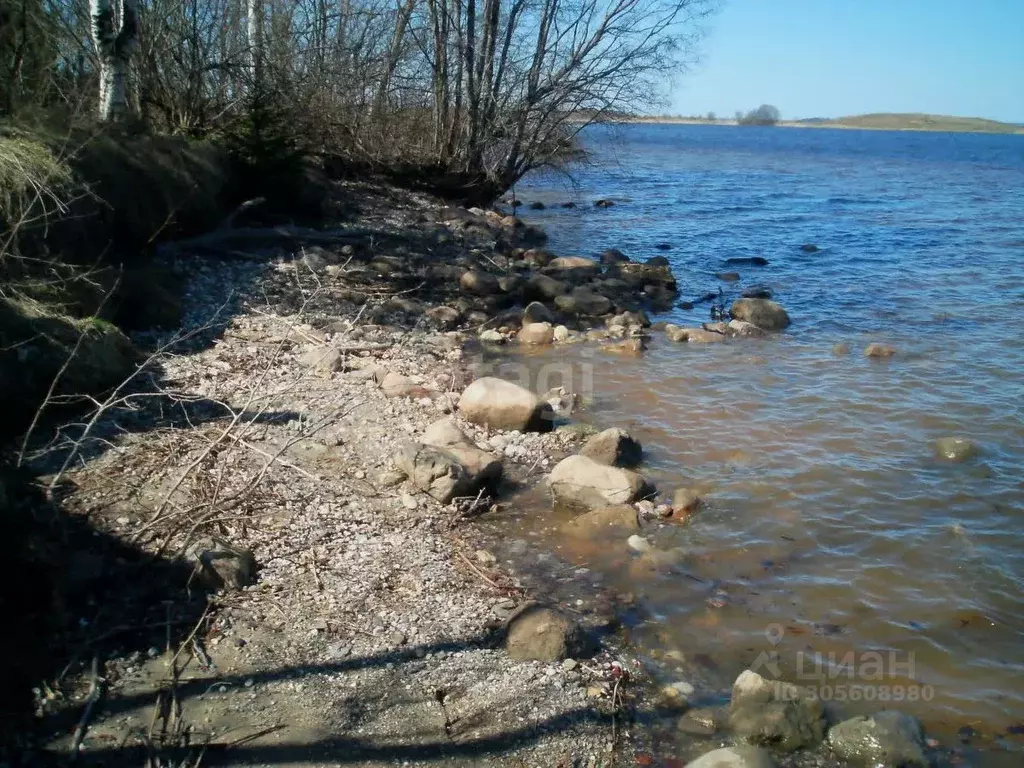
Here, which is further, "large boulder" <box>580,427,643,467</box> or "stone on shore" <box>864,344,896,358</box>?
"stone on shore" <box>864,344,896,358</box>

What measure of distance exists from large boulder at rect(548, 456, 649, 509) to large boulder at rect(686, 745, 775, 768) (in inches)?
115

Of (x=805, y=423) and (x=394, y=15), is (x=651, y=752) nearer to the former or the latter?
(x=805, y=423)

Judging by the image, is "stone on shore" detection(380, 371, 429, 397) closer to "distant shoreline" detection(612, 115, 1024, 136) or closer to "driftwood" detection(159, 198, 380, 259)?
"driftwood" detection(159, 198, 380, 259)

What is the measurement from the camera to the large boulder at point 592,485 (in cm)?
695

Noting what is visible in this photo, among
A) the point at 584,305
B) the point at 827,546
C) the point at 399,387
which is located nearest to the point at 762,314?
the point at 584,305

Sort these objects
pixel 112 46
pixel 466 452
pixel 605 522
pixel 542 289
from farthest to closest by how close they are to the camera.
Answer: pixel 542 289 → pixel 112 46 → pixel 466 452 → pixel 605 522

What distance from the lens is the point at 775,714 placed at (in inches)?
175

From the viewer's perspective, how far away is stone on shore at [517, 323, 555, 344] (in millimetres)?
11758

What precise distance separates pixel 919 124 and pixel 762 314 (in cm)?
15884

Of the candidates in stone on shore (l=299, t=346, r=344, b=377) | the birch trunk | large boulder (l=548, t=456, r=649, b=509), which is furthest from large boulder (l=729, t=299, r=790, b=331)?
the birch trunk

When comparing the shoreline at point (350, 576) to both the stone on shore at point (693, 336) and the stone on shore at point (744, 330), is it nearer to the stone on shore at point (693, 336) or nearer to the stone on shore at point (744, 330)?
the stone on shore at point (693, 336)

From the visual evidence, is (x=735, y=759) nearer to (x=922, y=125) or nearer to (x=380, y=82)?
(x=380, y=82)

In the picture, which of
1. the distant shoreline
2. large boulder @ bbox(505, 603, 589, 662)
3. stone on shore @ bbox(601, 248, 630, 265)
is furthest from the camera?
the distant shoreline

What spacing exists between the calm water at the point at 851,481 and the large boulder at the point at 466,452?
0.55 metres
